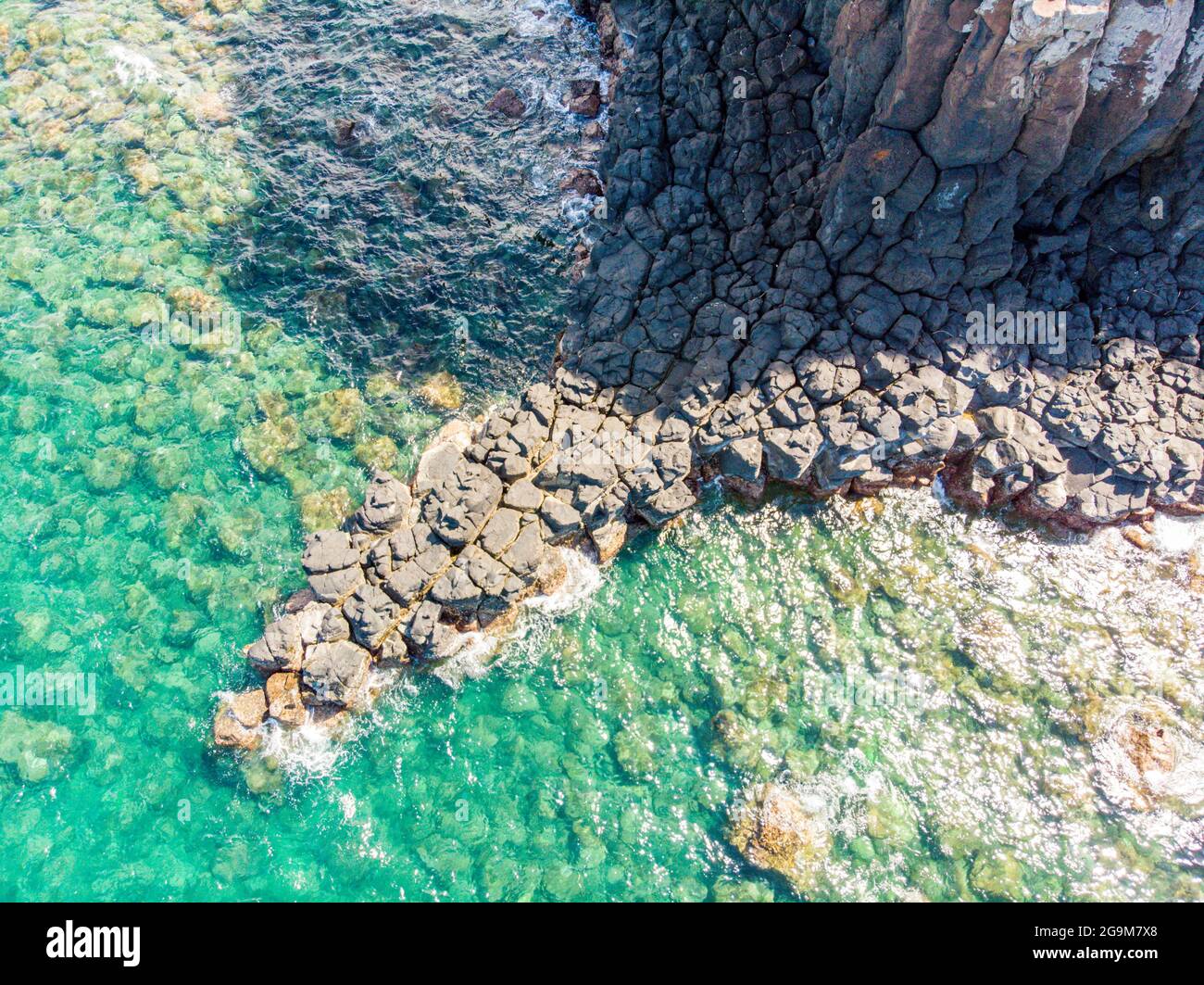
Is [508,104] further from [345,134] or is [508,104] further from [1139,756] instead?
[1139,756]

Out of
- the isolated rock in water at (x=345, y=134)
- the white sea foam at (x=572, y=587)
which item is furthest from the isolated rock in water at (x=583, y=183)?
the white sea foam at (x=572, y=587)

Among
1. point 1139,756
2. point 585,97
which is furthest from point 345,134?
point 1139,756

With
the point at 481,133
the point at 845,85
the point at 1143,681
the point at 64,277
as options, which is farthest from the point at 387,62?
the point at 1143,681

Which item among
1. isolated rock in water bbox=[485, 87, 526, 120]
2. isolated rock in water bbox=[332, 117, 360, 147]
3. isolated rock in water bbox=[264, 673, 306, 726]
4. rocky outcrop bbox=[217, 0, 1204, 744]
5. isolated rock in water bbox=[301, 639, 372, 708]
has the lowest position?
isolated rock in water bbox=[264, 673, 306, 726]

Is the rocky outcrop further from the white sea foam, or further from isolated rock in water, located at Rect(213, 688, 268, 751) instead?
the white sea foam

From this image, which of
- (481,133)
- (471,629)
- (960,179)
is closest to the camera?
(960,179)

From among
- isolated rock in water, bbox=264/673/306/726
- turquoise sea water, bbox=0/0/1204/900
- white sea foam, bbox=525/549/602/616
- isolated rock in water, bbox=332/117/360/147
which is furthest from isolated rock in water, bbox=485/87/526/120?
isolated rock in water, bbox=264/673/306/726

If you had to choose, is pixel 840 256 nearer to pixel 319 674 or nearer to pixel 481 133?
pixel 481 133

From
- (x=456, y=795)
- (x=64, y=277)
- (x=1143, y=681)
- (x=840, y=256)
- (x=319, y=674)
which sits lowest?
(x=456, y=795)
